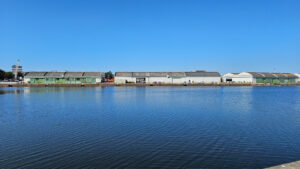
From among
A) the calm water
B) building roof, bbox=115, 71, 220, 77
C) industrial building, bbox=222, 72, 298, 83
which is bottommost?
the calm water

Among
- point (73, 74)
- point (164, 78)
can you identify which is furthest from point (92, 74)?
point (164, 78)

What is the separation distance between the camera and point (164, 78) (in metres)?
86.2

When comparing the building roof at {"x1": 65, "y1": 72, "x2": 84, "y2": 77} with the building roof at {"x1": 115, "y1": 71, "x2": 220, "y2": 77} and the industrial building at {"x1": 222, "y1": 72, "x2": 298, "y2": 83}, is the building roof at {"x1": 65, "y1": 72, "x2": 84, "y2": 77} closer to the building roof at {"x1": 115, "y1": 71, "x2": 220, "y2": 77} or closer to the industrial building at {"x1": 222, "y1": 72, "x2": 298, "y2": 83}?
the building roof at {"x1": 115, "y1": 71, "x2": 220, "y2": 77}

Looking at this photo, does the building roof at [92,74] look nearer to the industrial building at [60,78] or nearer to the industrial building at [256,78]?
the industrial building at [60,78]

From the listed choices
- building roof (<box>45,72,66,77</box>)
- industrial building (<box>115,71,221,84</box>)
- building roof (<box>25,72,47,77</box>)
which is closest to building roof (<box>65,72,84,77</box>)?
building roof (<box>45,72,66,77</box>)

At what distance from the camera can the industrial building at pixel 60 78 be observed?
83.0 metres

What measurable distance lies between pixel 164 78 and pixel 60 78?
136 ft

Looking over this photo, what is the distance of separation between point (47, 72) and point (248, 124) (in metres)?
87.6

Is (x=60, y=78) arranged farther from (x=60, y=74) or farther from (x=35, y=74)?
(x=35, y=74)

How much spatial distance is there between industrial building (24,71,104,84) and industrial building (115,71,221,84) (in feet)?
33.6

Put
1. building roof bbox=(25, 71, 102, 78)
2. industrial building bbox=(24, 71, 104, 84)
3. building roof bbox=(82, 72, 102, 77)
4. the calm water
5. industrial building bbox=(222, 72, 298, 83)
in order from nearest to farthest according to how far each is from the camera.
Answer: the calm water
industrial building bbox=(24, 71, 104, 84)
building roof bbox=(25, 71, 102, 78)
building roof bbox=(82, 72, 102, 77)
industrial building bbox=(222, 72, 298, 83)

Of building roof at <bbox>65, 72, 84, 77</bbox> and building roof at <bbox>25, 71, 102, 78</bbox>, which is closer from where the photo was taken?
building roof at <bbox>25, 71, 102, 78</bbox>

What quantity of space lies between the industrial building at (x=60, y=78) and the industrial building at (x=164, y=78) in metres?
10.3

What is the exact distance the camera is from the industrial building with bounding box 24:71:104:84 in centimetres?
8300
